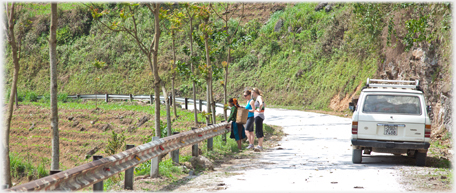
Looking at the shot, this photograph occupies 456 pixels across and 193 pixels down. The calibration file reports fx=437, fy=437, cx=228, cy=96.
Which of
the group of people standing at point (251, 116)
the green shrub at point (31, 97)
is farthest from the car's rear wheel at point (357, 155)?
the green shrub at point (31, 97)

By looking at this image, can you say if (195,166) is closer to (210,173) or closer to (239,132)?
(210,173)

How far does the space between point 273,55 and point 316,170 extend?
109 ft

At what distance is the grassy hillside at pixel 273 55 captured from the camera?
24.9 metres

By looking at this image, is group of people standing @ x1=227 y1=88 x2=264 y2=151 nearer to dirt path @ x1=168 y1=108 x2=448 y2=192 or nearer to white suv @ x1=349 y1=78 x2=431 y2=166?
dirt path @ x1=168 y1=108 x2=448 y2=192

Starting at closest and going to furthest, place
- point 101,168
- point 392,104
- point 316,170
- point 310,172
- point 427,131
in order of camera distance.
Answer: point 101,168
point 310,172
point 316,170
point 427,131
point 392,104

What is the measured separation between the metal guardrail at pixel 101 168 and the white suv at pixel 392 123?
13.2ft

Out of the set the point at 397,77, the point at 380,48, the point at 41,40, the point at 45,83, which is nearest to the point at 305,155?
the point at 397,77

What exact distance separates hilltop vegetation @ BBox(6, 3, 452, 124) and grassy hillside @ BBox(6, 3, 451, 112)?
0.09 meters

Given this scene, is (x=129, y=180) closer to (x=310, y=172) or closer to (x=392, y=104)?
(x=310, y=172)

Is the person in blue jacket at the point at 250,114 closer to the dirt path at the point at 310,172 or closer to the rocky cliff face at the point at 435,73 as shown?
the dirt path at the point at 310,172

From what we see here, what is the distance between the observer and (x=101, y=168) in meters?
6.25

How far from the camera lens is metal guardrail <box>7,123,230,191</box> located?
4.88m

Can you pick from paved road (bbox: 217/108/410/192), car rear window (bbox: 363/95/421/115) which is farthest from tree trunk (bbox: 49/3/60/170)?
car rear window (bbox: 363/95/421/115)

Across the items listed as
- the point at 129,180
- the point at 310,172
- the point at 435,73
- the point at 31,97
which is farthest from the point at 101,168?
the point at 31,97
